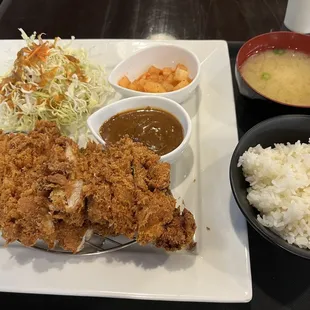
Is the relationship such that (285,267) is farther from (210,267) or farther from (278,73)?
(278,73)

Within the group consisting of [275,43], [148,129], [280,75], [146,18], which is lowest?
A: [146,18]

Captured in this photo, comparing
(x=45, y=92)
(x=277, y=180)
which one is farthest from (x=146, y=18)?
(x=277, y=180)

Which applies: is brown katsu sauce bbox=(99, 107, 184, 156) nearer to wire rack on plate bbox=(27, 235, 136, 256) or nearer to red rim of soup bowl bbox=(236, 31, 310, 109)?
wire rack on plate bbox=(27, 235, 136, 256)

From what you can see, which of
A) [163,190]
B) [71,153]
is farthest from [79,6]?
[163,190]

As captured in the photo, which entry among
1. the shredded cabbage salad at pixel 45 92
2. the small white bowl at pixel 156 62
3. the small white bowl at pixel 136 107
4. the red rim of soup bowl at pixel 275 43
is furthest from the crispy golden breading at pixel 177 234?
the red rim of soup bowl at pixel 275 43

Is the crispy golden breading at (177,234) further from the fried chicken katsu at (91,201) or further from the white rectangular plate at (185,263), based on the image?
the white rectangular plate at (185,263)

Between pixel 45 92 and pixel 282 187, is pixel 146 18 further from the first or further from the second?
pixel 282 187
